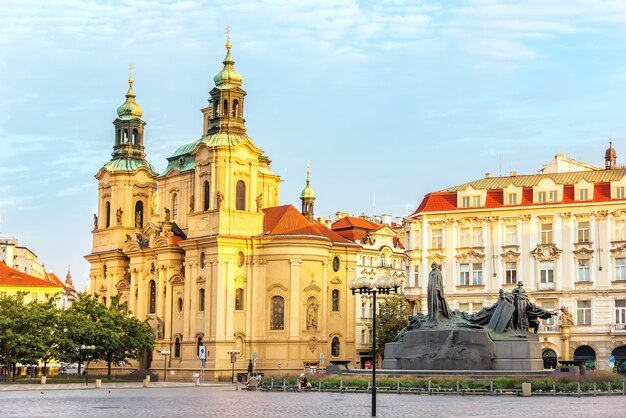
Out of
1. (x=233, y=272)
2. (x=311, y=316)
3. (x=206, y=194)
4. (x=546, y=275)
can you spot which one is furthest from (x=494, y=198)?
(x=206, y=194)

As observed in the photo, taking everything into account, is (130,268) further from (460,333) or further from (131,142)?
(460,333)

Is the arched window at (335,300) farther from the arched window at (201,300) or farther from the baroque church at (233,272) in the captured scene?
the arched window at (201,300)

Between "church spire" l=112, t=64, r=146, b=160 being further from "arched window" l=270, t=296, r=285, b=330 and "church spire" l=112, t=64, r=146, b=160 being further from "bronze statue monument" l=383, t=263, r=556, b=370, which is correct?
"bronze statue monument" l=383, t=263, r=556, b=370

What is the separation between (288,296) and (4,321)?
24.3 meters

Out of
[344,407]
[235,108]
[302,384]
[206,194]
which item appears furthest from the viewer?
[235,108]

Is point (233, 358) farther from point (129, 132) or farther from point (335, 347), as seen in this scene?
point (129, 132)

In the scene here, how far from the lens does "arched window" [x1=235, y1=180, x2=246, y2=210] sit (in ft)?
305

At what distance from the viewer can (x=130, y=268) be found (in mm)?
103375

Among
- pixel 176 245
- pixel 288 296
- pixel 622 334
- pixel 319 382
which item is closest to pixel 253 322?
pixel 288 296

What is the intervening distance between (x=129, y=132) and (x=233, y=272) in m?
25.4

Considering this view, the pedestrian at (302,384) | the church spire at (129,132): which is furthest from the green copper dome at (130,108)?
the pedestrian at (302,384)

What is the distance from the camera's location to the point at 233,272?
3597 inches

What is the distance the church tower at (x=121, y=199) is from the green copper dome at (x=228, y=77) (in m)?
14.8

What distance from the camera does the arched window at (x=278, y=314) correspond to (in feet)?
302
